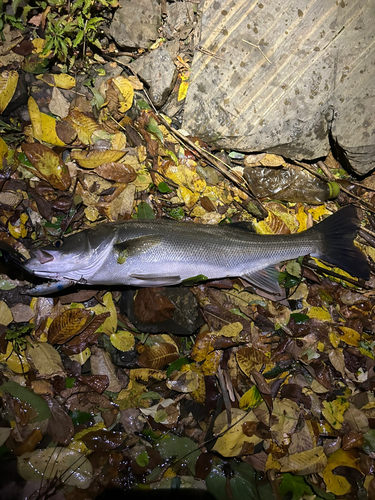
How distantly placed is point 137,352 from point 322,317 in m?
2.51

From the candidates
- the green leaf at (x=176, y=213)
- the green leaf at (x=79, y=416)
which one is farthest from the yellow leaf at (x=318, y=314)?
the green leaf at (x=79, y=416)

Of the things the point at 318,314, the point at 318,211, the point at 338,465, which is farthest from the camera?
the point at 318,211

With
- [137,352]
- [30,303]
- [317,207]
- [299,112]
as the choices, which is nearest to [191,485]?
[137,352]

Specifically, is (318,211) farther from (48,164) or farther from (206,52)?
(48,164)

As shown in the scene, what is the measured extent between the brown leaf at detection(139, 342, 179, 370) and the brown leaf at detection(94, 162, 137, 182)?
2170mm

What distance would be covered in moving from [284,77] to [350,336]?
11.8 feet

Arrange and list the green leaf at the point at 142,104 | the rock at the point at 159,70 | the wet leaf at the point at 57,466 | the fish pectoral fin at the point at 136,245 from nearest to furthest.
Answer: the wet leaf at the point at 57,466, the fish pectoral fin at the point at 136,245, the rock at the point at 159,70, the green leaf at the point at 142,104

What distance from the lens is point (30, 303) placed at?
400cm

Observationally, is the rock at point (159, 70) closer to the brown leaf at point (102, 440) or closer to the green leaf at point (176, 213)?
the green leaf at point (176, 213)

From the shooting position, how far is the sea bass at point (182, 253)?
3670 mm

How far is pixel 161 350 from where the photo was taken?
399cm

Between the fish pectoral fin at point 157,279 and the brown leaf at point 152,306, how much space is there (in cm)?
14

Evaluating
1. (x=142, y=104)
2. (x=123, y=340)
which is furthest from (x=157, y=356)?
(x=142, y=104)

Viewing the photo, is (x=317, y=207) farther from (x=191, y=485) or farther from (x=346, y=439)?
(x=191, y=485)
